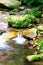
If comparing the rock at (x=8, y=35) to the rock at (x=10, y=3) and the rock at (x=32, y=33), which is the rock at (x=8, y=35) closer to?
the rock at (x=32, y=33)

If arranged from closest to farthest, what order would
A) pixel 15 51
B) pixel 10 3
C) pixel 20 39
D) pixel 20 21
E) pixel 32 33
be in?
1. pixel 15 51
2. pixel 20 39
3. pixel 32 33
4. pixel 20 21
5. pixel 10 3

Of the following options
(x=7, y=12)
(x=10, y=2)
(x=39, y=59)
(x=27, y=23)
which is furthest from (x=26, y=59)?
(x=10, y=2)

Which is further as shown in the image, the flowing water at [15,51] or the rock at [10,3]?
the rock at [10,3]

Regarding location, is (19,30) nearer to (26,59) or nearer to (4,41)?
(4,41)

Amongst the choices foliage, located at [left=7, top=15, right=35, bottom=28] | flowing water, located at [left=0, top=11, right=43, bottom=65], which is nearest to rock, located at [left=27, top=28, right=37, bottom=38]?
flowing water, located at [left=0, top=11, right=43, bottom=65]

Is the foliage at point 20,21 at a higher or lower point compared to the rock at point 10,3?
lower

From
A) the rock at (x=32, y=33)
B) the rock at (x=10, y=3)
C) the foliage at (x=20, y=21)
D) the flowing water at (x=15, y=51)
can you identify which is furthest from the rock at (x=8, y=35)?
the rock at (x=10, y=3)

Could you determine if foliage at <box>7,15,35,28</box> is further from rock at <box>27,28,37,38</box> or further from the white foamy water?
the white foamy water

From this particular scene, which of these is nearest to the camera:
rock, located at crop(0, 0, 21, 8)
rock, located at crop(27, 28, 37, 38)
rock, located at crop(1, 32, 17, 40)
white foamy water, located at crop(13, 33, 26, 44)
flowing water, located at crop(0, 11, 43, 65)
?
flowing water, located at crop(0, 11, 43, 65)

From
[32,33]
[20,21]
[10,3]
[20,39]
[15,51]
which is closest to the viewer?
[15,51]

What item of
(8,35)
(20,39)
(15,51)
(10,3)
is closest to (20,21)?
(8,35)

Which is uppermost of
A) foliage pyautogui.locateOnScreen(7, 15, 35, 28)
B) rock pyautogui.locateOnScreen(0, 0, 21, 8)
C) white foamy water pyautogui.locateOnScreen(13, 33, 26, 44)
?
rock pyautogui.locateOnScreen(0, 0, 21, 8)

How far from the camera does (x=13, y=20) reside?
1363 centimetres

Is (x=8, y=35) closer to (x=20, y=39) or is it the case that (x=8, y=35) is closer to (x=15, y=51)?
(x=20, y=39)
